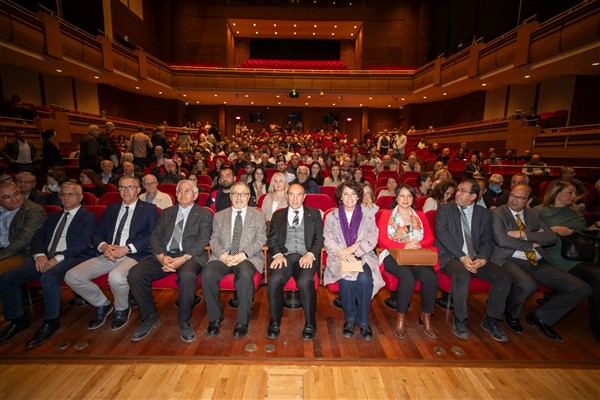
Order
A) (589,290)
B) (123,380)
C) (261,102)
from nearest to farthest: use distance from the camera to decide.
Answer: (123,380), (589,290), (261,102)

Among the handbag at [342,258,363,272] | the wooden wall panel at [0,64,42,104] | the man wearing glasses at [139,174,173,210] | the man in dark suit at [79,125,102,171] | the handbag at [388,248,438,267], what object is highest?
the wooden wall panel at [0,64,42,104]

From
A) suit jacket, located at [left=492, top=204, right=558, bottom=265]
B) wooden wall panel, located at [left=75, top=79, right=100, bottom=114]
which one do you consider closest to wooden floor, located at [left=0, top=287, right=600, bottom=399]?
suit jacket, located at [left=492, top=204, right=558, bottom=265]

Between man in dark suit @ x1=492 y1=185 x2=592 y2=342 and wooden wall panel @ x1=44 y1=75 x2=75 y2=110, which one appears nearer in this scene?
man in dark suit @ x1=492 y1=185 x2=592 y2=342

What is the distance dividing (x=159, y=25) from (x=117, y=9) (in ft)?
13.8

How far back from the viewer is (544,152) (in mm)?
9070

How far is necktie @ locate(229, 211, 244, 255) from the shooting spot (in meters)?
2.67

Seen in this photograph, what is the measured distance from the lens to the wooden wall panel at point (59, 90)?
11387 mm

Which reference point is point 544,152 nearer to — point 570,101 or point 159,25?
point 570,101

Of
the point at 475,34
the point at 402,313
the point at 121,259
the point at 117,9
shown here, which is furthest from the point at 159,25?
the point at 402,313

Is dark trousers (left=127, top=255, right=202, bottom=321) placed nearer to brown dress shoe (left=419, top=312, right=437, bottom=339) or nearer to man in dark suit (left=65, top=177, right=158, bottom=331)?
man in dark suit (left=65, top=177, right=158, bottom=331)

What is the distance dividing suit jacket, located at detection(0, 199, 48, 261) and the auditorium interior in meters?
0.51

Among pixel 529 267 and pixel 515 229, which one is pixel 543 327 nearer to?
pixel 529 267

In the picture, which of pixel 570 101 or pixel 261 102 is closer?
pixel 570 101

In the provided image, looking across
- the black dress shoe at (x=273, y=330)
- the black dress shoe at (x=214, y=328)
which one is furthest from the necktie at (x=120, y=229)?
the black dress shoe at (x=273, y=330)
